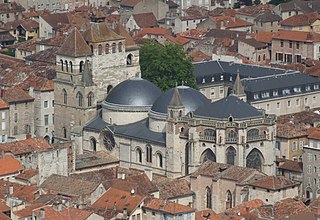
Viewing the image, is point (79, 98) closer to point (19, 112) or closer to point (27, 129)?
point (19, 112)

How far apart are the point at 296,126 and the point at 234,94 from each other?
23.3ft

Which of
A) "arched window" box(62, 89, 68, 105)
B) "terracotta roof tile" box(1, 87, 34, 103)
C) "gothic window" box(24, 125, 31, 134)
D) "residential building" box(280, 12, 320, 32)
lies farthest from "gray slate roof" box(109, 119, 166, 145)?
"residential building" box(280, 12, 320, 32)

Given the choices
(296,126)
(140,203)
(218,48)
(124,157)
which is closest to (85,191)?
(140,203)

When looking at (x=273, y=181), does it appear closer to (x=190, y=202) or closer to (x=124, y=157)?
(x=190, y=202)

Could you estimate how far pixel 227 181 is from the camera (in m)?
123

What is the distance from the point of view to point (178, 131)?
131750 mm

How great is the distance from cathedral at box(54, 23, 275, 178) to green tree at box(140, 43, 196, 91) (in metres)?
6.58

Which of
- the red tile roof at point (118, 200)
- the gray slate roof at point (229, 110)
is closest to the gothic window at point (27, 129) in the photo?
the gray slate roof at point (229, 110)

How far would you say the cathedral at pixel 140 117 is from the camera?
12988 cm

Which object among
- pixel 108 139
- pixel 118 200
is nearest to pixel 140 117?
pixel 108 139

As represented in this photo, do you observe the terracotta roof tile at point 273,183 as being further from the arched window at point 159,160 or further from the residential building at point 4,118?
the residential building at point 4,118

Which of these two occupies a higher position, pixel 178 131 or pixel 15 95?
pixel 178 131

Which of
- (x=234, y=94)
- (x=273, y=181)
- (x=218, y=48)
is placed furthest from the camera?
(x=218, y=48)

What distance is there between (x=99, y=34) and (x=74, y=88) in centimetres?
575
